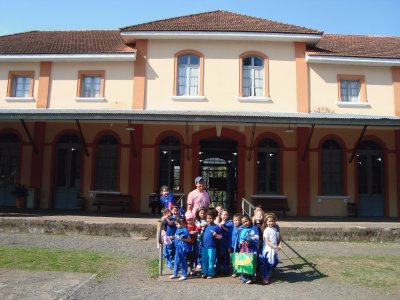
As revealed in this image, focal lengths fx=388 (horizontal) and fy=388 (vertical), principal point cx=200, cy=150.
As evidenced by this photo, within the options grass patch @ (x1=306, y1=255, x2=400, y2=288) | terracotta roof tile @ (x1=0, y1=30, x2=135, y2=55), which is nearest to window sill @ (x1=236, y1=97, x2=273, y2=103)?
terracotta roof tile @ (x1=0, y1=30, x2=135, y2=55)

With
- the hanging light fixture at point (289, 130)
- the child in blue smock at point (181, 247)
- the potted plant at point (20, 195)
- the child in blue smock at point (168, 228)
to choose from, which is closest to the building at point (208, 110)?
the hanging light fixture at point (289, 130)

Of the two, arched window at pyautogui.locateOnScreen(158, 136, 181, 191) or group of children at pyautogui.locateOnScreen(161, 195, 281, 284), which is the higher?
arched window at pyautogui.locateOnScreen(158, 136, 181, 191)

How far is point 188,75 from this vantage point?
13.7m

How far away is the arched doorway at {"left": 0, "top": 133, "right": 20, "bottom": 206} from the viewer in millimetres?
13891

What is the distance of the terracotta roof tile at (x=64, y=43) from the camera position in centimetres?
1393

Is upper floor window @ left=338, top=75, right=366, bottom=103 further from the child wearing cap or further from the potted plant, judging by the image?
the potted plant

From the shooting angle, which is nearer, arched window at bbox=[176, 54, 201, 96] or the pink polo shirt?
the pink polo shirt

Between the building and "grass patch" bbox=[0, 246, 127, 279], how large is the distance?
17.5 ft

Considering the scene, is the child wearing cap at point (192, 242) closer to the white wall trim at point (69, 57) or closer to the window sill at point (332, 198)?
the window sill at point (332, 198)

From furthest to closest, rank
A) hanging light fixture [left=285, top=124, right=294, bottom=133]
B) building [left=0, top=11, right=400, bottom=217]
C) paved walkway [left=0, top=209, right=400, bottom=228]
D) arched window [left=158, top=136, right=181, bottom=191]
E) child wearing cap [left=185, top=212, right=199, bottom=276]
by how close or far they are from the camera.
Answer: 1. arched window [left=158, top=136, right=181, bottom=191]
2. building [left=0, top=11, right=400, bottom=217]
3. hanging light fixture [left=285, top=124, right=294, bottom=133]
4. paved walkway [left=0, top=209, right=400, bottom=228]
5. child wearing cap [left=185, top=212, right=199, bottom=276]

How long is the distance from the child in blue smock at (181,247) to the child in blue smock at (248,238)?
2.89ft

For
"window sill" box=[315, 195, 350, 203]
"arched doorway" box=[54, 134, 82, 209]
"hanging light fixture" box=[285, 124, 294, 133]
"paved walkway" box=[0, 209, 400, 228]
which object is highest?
"hanging light fixture" box=[285, 124, 294, 133]

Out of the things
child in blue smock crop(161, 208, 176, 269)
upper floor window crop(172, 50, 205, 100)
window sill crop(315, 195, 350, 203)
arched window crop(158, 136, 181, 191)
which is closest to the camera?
child in blue smock crop(161, 208, 176, 269)

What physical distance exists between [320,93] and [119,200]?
310 inches
